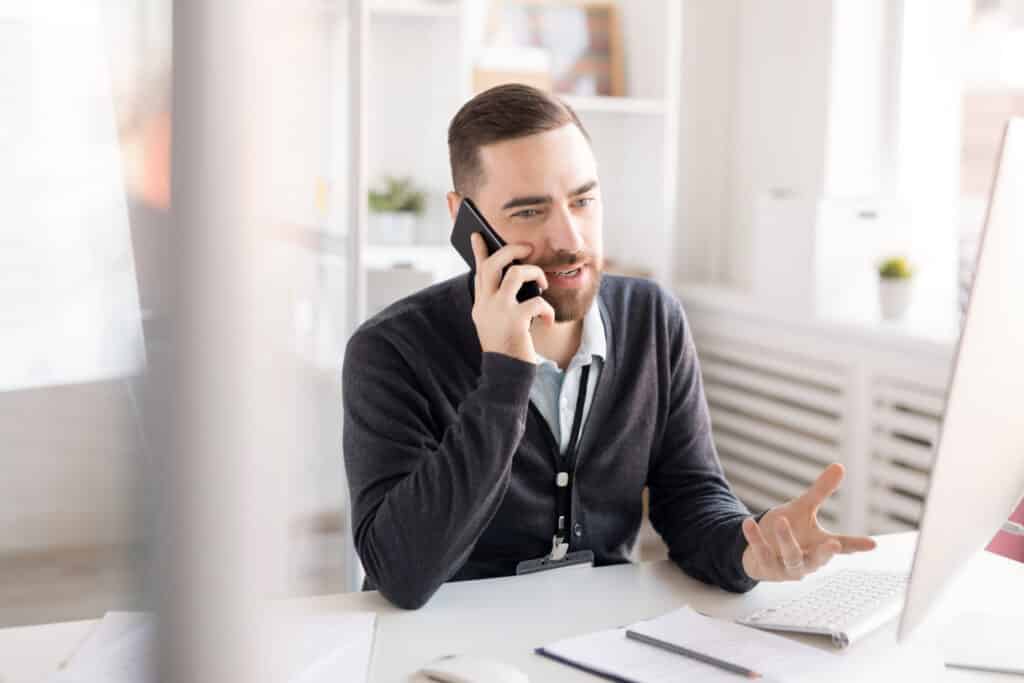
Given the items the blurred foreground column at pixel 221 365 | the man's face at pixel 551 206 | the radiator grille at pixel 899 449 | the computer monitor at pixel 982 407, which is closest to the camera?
the blurred foreground column at pixel 221 365

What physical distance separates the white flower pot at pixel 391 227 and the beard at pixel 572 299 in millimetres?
1354

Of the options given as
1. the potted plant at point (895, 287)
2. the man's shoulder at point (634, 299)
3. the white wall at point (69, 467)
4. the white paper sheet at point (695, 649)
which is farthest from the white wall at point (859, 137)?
the white wall at point (69, 467)

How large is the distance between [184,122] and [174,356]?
0.04 m

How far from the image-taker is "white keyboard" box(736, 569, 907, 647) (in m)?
1.08

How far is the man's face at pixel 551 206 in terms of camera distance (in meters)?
1.45

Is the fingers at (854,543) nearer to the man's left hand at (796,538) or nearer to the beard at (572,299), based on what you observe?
the man's left hand at (796,538)

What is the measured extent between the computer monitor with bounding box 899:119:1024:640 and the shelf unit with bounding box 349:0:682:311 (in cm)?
186

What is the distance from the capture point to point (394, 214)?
9.10 feet

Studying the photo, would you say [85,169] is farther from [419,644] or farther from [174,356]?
[419,644]

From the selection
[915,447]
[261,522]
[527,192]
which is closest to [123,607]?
[261,522]

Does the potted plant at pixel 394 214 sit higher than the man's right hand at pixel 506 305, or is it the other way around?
the potted plant at pixel 394 214

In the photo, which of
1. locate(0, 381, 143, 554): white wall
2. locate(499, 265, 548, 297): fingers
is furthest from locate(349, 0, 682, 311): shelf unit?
locate(0, 381, 143, 554): white wall

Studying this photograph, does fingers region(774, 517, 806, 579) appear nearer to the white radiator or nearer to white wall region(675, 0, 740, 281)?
the white radiator

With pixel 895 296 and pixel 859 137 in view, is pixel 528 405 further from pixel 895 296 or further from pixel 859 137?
pixel 859 137
